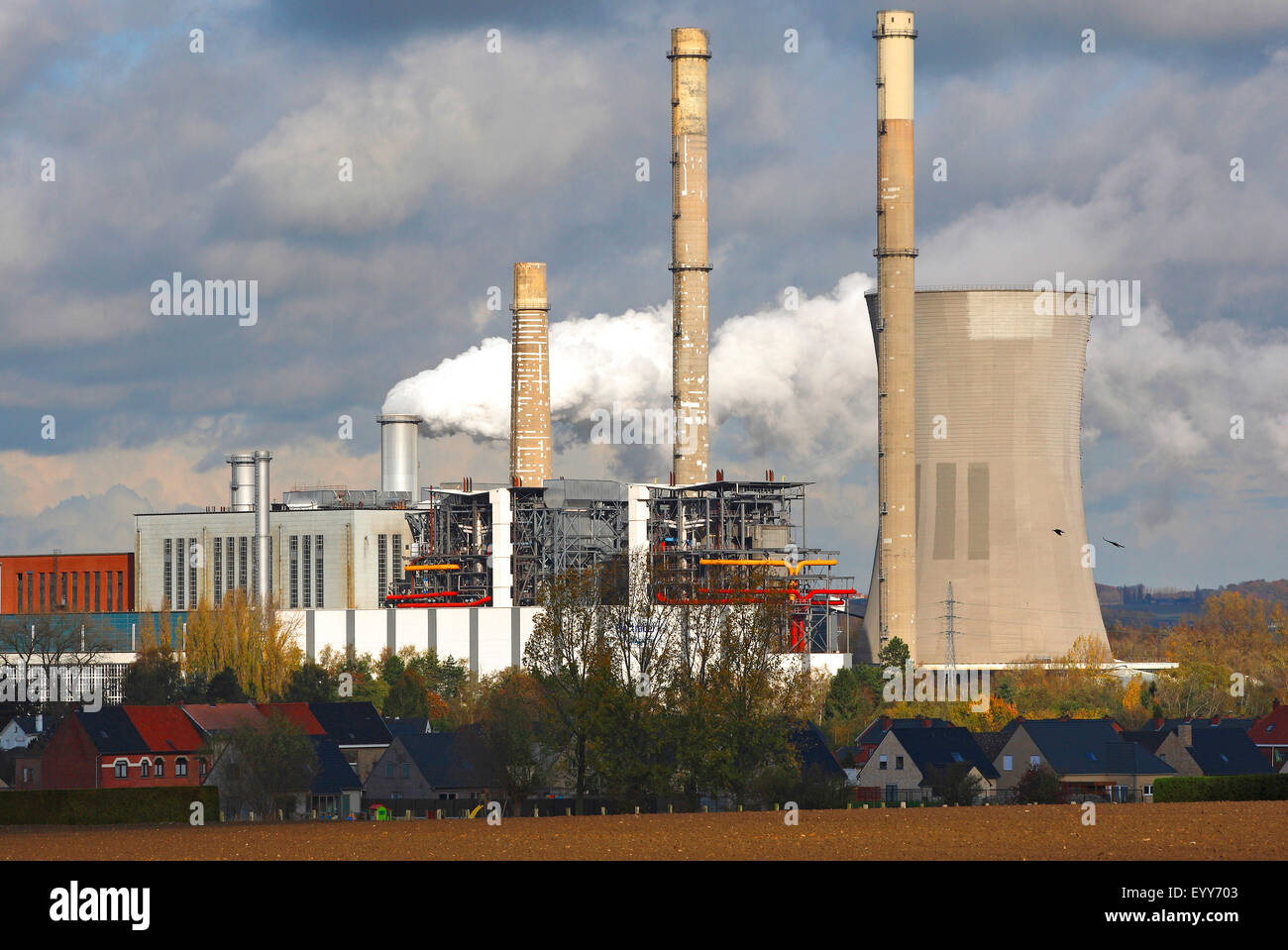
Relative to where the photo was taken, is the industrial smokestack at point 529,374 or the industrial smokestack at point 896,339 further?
the industrial smokestack at point 529,374

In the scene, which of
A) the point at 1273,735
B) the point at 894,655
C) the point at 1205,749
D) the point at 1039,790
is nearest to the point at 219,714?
the point at 1039,790

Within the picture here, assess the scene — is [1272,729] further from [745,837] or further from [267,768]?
[745,837]

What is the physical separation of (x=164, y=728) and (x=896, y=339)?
37.6 metres

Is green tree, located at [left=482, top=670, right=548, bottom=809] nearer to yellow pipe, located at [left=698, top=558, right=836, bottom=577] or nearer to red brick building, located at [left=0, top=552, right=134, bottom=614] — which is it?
yellow pipe, located at [left=698, top=558, right=836, bottom=577]

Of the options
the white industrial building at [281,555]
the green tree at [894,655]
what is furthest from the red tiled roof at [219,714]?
the green tree at [894,655]

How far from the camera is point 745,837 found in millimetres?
28453

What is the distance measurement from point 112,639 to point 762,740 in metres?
51.8

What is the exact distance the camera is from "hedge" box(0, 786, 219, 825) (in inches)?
1446

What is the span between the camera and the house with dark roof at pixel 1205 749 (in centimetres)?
5300

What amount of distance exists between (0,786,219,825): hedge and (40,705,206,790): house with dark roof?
12578 mm

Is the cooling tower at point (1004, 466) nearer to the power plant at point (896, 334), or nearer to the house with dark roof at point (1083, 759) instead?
the power plant at point (896, 334)

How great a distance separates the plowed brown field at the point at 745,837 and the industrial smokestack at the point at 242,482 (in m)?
55.4

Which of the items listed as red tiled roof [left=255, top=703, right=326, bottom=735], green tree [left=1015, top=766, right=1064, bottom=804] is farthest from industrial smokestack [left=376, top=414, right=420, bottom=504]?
green tree [left=1015, top=766, right=1064, bottom=804]
